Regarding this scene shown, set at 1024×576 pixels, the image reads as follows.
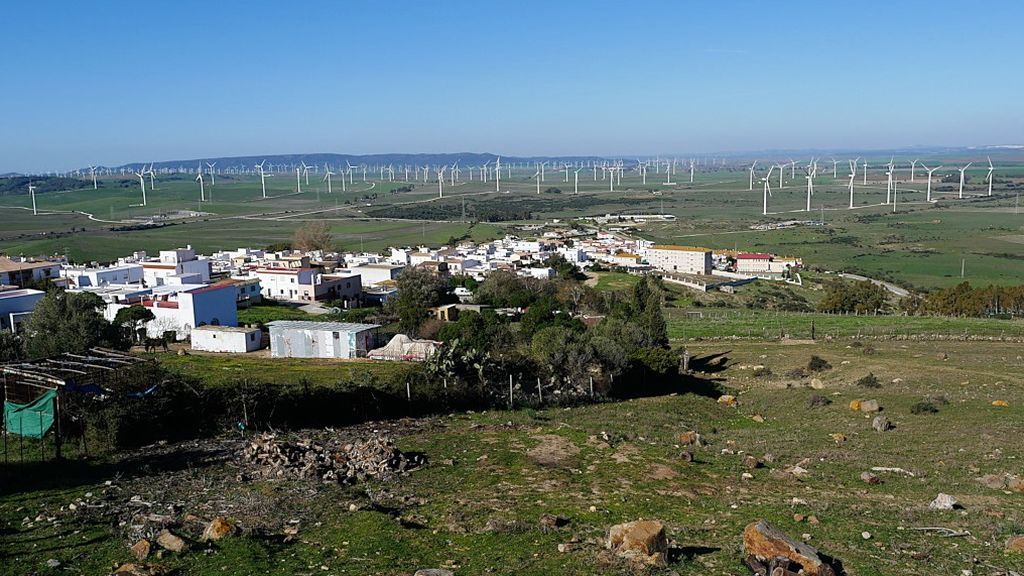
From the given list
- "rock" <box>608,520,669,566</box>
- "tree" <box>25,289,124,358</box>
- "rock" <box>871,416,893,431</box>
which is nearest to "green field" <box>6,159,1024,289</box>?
"rock" <box>871,416,893,431</box>

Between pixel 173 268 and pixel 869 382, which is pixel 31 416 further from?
pixel 173 268

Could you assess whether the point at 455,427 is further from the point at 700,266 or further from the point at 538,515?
the point at 700,266

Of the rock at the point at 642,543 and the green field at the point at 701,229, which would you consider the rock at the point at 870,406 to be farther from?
the green field at the point at 701,229

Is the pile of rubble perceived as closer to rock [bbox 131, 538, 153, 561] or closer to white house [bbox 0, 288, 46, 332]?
rock [bbox 131, 538, 153, 561]

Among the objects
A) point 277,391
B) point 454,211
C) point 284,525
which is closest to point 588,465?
point 284,525

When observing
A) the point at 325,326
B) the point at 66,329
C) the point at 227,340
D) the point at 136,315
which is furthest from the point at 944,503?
the point at 136,315

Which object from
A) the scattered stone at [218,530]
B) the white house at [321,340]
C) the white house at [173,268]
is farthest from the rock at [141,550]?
the white house at [173,268]
